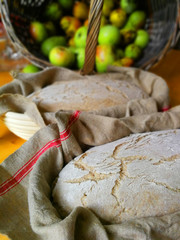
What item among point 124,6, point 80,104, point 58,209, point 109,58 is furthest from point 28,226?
point 124,6

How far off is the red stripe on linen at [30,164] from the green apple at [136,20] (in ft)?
2.99

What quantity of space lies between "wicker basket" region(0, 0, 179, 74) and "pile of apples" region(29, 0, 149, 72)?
1.8 inches

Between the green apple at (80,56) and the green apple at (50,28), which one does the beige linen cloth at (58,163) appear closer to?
the green apple at (80,56)

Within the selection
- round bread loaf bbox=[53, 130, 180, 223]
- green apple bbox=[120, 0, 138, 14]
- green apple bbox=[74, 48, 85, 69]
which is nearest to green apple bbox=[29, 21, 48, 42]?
green apple bbox=[74, 48, 85, 69]

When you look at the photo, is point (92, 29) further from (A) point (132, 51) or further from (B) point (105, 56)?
(A) point (132, 51)

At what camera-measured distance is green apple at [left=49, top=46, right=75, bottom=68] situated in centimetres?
130

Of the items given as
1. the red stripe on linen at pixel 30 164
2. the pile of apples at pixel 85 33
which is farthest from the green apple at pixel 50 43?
the red stripe on linen at pixel 30 164

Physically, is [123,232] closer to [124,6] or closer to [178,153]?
[178,153]

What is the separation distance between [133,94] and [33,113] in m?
0.39

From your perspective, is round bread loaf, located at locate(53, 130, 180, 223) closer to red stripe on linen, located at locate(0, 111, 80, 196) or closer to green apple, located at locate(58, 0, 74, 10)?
red stripe on linen, located at locate(0, 111, 80, 196)

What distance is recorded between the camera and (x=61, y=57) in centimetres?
130

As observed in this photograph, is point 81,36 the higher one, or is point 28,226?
point 81,36

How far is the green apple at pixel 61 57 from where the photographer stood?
1.30 m

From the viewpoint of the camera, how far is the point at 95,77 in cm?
109
